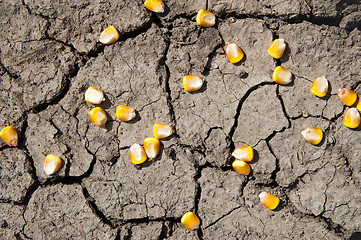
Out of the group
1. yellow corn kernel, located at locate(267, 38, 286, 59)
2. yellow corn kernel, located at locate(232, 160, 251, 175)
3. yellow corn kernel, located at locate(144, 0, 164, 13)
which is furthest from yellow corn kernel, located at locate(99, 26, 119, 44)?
yellow corn kernel, located at locate(232, 160, 251, 175)

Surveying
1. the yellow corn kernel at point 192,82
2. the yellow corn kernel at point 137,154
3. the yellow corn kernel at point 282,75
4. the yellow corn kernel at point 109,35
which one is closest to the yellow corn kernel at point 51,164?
the yellow corn kernel at point 137,154

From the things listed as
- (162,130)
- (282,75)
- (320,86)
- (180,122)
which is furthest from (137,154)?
(320,86)

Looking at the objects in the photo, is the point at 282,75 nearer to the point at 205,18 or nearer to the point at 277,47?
the point at 277,47

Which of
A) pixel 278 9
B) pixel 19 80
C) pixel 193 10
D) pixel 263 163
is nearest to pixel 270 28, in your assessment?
pixel 278 9

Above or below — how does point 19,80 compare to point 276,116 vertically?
above

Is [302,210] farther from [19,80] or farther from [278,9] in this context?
[19,80]

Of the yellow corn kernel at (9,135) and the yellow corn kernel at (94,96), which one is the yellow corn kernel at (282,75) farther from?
the yellow corn kernel at (9,135)
